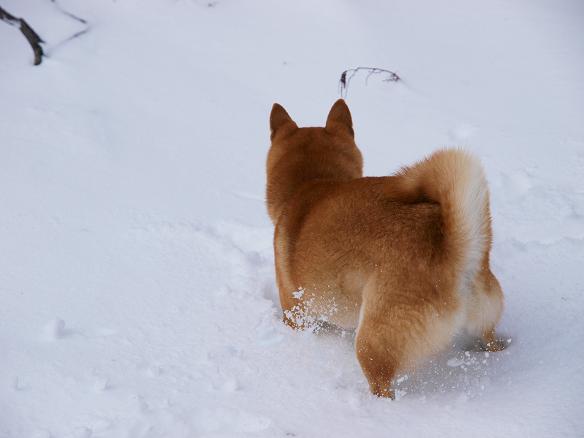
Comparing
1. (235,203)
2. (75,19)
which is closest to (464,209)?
(235,203)

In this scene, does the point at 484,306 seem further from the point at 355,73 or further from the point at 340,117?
the point at 355,73

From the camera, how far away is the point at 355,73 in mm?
4695

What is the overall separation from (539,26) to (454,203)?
11.9ft

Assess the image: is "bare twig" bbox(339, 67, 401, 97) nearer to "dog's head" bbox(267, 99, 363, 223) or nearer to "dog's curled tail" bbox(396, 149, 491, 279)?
"dog's head" bbox(267, 99, 363, 223)

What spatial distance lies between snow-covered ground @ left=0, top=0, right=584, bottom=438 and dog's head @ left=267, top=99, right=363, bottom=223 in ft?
1.50

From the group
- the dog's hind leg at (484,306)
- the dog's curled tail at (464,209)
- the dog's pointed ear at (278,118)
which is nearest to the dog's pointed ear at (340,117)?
the dog's pointed ear at (278,118)

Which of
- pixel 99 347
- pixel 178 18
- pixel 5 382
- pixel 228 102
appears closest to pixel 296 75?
pixel 228 102

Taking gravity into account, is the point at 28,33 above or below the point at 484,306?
below

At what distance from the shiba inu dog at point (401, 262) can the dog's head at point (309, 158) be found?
1.15 feet

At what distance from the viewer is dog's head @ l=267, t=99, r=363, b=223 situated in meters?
2.86

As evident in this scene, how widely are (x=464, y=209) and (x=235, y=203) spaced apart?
192cm

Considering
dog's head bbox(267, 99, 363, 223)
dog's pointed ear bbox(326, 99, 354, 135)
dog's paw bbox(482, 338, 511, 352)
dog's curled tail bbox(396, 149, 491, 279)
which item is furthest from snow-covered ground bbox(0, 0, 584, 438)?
dog's pointed ear bbox(326, 99, 354, 135)

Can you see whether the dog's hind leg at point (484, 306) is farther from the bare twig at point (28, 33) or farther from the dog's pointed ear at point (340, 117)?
the bare twig at point (28, 33)

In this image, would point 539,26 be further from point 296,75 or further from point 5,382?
point 5,382
